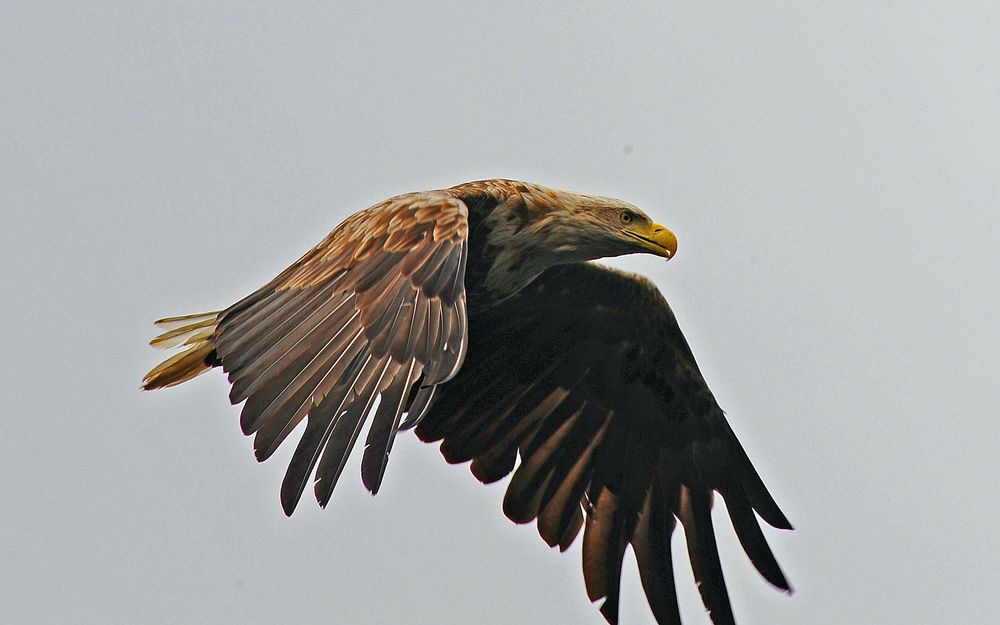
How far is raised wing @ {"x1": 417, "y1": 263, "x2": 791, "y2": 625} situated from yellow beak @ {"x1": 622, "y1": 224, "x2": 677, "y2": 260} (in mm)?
718

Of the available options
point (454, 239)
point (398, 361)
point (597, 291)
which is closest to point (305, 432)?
point (398, 361)

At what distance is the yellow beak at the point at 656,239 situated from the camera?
32.9ft

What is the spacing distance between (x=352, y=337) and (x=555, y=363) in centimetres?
325

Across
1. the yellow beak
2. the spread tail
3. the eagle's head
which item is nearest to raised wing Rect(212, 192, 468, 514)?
the spread tail

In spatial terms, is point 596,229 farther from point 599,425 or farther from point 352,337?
point 352,337

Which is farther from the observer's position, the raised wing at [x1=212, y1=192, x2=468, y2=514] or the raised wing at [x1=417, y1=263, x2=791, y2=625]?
the raised wing at [x1=417, y1=263, x2=791, y2=625]

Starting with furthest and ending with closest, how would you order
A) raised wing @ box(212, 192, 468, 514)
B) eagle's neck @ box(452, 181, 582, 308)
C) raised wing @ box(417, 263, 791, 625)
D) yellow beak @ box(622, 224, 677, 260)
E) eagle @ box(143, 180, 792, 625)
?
raised wing @ box(417, 263, 791, 625) < yellow beak @ box(622, 224, 677, 260) < eagle's neck @ box(452, 181, 582, 308) < eagle @ box(143, 180, 792, 625) < raised wing @ box(212, 192, 468, 514)

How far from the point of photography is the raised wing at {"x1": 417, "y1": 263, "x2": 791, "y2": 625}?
10.6 metres

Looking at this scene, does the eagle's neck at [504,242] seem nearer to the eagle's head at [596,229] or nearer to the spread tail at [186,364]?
the eagle's head at [596,229]

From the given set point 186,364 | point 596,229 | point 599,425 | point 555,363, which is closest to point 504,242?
point 596,229

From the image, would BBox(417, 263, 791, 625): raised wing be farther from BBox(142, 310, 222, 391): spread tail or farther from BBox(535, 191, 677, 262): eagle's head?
BBox(142, 310, 222, 391): spread tail

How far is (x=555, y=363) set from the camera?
1103cm

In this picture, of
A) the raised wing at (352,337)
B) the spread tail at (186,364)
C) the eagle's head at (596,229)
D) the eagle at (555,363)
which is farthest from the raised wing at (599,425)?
the raised wing at (352,337)

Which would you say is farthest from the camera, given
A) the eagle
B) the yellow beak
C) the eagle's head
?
the yellow beak
